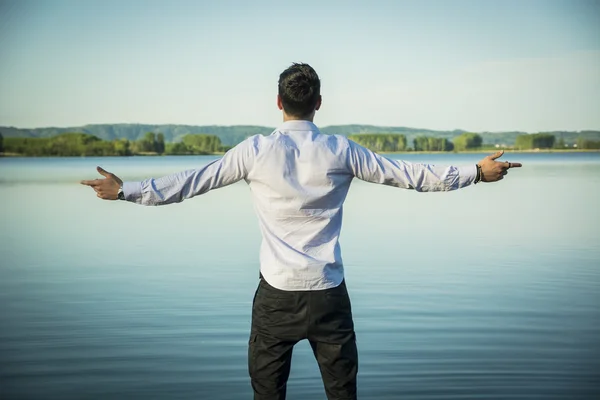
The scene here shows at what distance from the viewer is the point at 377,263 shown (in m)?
10.1

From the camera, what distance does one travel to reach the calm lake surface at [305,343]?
5004 mm

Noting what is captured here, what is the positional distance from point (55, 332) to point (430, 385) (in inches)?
130

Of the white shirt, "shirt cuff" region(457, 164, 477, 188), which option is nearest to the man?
the white shirt

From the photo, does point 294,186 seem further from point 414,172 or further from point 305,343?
point 305,343

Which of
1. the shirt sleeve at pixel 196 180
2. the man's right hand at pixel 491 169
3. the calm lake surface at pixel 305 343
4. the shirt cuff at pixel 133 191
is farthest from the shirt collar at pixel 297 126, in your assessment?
the calm lake surface at pixel 305 343

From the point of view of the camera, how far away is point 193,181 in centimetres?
308

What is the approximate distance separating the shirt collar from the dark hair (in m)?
0.03

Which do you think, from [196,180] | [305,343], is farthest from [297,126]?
[305,343]

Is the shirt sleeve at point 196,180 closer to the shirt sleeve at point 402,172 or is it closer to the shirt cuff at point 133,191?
the shirt cuff at point 133,191

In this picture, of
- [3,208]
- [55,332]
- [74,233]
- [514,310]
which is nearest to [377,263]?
[514,310]

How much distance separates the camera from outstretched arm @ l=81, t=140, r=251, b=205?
9.97 ft

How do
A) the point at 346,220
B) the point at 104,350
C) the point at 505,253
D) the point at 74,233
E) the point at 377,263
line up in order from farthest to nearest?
1. the point at 346,220
2. the point at 74,233
3. the point at 505,253
4. the point at 377,263
5. the point at 104,350

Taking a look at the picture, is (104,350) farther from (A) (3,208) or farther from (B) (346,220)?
(A) (3,208)

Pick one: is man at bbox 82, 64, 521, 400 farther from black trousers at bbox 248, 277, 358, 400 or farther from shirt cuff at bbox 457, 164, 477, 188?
shirt cuff at bbox 457, 164, 477, 188
